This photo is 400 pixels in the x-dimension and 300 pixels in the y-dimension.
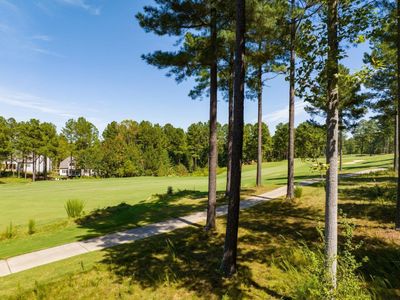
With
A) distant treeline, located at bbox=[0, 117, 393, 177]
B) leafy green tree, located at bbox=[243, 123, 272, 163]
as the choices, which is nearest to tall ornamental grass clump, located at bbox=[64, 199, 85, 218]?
distant treeline, located at bbox=[0, 117, 393, 177]

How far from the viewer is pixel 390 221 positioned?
916cm

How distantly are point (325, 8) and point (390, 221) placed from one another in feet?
27.0

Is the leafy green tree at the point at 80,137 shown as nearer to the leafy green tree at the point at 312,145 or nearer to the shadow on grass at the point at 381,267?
the leafy green tree at the point at 312,145

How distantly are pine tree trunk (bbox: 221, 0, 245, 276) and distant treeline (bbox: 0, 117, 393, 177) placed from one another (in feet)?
98.1

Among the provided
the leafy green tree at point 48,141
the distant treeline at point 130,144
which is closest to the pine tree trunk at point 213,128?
the distant treeline at point 130,144

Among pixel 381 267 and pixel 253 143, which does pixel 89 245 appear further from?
pixel 253 143

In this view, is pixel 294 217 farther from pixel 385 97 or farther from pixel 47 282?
pixel 385 97

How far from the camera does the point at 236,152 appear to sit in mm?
6441

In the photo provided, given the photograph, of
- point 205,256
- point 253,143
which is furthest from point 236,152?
point 253,143

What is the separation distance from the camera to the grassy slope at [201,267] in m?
5.93

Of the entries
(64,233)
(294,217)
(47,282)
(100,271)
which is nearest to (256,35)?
(294,217)

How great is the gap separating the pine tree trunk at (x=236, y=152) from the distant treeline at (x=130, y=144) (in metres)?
29.9

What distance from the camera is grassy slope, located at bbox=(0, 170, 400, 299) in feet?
19.4

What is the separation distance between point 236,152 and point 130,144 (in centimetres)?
6494
